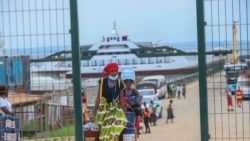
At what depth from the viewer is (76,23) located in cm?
790

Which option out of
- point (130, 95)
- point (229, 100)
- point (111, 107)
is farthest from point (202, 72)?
point (111, 107)

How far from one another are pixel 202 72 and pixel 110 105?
3.99ft

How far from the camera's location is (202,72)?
7812 mm

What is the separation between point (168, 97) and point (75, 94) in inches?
898

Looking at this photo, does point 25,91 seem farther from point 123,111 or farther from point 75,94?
point 123,111

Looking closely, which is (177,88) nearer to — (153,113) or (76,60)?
(153,113)

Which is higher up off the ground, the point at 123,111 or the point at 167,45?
the point at 167,45

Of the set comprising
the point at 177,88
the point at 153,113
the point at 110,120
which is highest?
the point at 110,120

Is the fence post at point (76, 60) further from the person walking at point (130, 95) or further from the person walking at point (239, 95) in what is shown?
the person walking at point (239, 95)

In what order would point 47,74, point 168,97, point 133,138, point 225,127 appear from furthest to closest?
point 168,97 → point 225,127 → point 47,74 → point 133,138

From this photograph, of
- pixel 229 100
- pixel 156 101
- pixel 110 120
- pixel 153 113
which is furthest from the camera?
pixel 156 101

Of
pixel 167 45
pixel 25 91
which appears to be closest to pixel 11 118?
pixel 25 91

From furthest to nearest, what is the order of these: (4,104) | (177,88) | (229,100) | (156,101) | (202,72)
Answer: (156,101)
(177,88)
(4,104)
(229,100)
(202,72)

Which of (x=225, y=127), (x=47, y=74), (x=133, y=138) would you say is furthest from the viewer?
(x=225, y=127)
